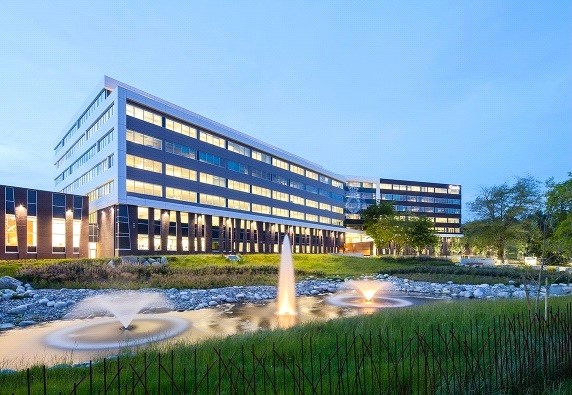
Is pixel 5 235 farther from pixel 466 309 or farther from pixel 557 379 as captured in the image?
pixel 557 379

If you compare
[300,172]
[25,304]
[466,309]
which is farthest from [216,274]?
[300,172]

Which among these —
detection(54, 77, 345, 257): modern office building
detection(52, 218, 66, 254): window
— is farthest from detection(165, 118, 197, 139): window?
detection(52, 218, 66, 254): window

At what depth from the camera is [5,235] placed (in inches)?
1923

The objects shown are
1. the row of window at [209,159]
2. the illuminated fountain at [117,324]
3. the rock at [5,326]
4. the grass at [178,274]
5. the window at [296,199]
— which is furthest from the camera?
the window at [296,199]

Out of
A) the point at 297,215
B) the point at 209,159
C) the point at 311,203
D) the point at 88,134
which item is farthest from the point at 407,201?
the point at 88,134

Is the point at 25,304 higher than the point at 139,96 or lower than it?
lower

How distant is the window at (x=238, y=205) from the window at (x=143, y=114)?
22611 millimetres

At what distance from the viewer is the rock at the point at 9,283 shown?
27016mm

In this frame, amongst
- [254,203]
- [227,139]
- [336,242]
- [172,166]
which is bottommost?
[336,242]

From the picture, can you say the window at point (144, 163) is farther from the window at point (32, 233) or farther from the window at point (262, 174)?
the window at point (262, 174)

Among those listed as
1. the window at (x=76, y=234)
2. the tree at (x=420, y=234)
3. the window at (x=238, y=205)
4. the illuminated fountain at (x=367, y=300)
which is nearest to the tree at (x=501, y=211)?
the tree at (x=420, y=234)

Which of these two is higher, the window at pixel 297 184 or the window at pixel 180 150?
the window at pixel 180 150

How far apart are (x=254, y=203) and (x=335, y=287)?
2215 inches

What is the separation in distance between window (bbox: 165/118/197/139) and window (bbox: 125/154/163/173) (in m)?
7.55
